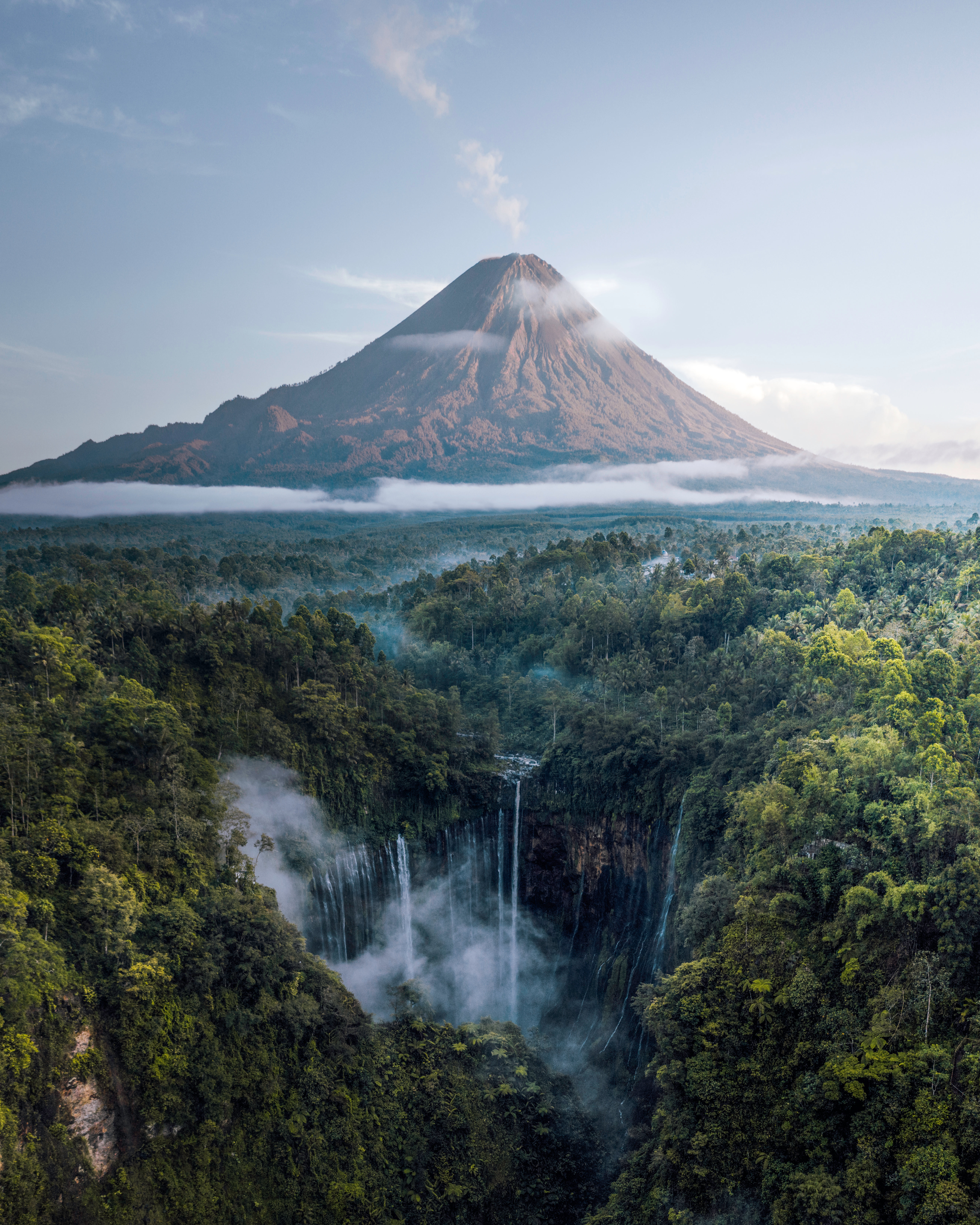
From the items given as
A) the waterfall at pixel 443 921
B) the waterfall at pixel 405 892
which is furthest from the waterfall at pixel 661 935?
the waterfall at pixel 405 892

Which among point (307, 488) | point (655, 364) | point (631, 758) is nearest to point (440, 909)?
point (631, 758)

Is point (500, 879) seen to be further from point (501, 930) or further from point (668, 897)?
point (668, 897)

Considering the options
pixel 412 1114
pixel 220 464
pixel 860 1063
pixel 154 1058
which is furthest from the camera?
pixel 220 464

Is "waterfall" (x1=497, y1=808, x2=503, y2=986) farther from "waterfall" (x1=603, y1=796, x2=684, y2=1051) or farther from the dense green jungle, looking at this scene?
"waterfall" (x1=603, y1=796, x2=684, y2=1051)

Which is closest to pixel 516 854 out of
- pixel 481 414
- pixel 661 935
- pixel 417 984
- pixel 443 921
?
pixel 443 921

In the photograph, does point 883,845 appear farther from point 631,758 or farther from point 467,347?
point 467,347

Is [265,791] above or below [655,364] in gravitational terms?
below

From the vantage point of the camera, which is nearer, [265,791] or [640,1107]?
[640,1107]
